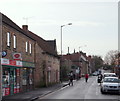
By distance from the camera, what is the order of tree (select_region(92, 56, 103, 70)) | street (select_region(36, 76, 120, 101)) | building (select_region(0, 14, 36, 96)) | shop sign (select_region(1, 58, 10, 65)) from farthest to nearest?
1. tree (select_region(92, 56, 103, 70))
2. building (select_region(0, 14, 36, 96))
3. street (select_region(36, 76, 120, 101))
4. shop sign (select_region(1, 58, 10, 65))

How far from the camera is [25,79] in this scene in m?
27.7

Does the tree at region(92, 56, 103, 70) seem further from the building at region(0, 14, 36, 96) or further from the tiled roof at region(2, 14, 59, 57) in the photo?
the building at region(0, 14, 36, 96)

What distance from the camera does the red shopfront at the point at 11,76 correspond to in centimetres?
2130

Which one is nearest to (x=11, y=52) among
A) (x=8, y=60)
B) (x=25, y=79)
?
(x=8, y=60)

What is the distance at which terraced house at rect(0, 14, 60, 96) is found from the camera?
842 inches

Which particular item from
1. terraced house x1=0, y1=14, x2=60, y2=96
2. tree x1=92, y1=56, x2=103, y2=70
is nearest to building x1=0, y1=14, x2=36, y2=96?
terraced house x1=0, y1=14, x2=60, y2=96

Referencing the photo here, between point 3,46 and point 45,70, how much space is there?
651 inches

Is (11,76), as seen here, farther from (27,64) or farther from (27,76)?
(27,76)

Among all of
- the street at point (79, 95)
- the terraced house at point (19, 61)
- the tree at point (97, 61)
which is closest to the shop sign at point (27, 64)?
the terraced house at point (19, 61)

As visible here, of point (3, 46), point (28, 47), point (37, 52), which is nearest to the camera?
point (3, 46)

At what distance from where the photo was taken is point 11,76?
917 inches

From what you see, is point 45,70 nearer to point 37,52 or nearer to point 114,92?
point 37,52

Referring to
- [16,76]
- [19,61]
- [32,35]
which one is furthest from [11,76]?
[32,35]

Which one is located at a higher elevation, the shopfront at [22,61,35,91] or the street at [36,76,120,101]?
the shopfront at [22,61,35,91]
